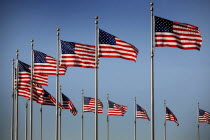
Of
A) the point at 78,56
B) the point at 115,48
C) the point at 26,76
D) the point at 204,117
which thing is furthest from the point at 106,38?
the point at 204,117

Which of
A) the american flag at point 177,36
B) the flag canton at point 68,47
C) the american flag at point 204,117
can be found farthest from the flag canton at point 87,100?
the american flag at point 177,36

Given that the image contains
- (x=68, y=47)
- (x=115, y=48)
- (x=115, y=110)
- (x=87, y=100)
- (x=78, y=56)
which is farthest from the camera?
(x=115, y=110)

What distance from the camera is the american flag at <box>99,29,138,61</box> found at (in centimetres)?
3047

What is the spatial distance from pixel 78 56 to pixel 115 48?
2.96m

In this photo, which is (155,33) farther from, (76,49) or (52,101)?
(52,101)

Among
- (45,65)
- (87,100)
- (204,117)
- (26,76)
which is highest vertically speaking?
(45,65)

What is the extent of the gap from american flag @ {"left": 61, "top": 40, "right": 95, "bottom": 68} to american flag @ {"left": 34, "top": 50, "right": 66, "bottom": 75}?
146 inches

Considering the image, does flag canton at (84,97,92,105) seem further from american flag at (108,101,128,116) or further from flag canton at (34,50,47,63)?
flag canton at (34,50,47,63)

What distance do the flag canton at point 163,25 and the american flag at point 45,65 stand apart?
958 cm

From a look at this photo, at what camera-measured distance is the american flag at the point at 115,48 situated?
1200 inches

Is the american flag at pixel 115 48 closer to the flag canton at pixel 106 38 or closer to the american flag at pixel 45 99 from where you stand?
the flag canton at pixel 106 38

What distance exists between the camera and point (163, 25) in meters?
29.7

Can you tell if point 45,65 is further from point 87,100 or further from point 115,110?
point 115,110

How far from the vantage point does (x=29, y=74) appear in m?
39.3
